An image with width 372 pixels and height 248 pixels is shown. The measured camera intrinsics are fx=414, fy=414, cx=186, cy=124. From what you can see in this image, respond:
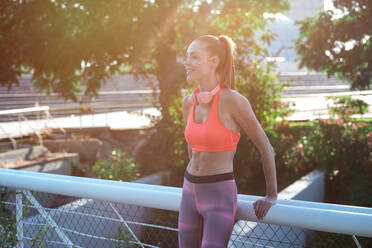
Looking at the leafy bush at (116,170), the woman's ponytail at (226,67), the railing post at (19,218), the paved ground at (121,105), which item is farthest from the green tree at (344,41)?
the railing post at (19,218)

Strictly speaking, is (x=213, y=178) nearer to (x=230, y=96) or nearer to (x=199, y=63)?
(x=230, y=96)

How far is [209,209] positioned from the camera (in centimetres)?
200

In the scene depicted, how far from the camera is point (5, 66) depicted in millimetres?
10547

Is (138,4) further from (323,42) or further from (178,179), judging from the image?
(323,42)

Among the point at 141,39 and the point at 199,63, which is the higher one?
the point at 141,39

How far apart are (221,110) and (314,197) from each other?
6178 millimetres

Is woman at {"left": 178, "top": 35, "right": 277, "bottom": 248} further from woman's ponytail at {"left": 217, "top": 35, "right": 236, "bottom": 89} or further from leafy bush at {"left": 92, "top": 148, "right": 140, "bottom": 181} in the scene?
leafy bush at {"left": 92, "top": 148, "right": 140, "bottom": 181}

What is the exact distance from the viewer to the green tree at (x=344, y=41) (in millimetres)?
8672

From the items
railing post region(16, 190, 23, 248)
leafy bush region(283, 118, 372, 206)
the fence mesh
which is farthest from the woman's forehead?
leafy bush region(283, 118, 372, 206)

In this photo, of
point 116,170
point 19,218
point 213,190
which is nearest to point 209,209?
A: point 213,190

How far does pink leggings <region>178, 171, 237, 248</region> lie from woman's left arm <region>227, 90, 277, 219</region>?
145 millimetres

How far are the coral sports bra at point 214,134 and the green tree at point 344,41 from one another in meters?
7.27

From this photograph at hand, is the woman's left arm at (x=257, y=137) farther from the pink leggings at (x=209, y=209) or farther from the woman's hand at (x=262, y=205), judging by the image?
the pink leggings at (x=209, y=209)

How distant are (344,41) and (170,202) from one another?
8.29 meters
